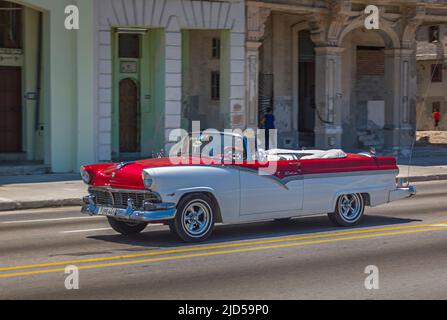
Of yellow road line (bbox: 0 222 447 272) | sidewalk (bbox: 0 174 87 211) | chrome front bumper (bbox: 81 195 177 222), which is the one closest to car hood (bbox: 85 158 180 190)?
chrome front bumper (bbox: 81 195 177 222)

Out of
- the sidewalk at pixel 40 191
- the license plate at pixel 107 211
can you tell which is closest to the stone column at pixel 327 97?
the sidewalk at pixel 40 191

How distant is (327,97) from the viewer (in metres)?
31.0

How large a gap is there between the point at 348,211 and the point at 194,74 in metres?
17.5

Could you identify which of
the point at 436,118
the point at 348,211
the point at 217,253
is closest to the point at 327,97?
the point at 348,211

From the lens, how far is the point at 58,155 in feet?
80.7

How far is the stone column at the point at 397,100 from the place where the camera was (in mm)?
→ 32875

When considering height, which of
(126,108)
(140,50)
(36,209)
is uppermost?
(140,50)

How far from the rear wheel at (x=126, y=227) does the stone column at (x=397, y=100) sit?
21.0m

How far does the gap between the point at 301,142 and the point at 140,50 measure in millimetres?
8009

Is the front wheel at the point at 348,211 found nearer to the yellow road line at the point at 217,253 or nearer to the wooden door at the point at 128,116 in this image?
the yellow road line at the point at 217,253

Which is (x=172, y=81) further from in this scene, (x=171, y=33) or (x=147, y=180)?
(x=147, y=180)

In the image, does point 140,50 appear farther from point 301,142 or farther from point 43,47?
point 301,142

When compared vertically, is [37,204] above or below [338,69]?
below
